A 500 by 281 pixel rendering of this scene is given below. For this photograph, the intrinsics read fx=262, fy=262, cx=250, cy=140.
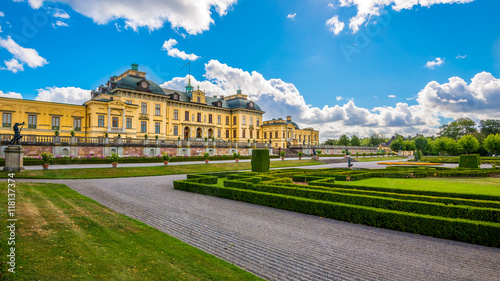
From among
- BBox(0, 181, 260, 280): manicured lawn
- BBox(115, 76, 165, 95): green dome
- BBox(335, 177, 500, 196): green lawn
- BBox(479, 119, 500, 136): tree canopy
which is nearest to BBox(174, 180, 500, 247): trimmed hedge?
BBox(0, 181, 260, 280): manicured lawn

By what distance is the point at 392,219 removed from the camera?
8.20m

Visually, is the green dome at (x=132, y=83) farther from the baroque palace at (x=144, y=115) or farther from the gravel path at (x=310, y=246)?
the gravel path at (x=310, y=246)

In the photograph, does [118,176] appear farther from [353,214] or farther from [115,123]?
[115,123]

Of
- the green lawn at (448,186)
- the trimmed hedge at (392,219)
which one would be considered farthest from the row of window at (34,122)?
the green lawn at (448,186)

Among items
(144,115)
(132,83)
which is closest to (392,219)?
(144,115)

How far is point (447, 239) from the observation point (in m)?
7.37

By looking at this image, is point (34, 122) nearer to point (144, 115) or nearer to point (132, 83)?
point (132, 83)

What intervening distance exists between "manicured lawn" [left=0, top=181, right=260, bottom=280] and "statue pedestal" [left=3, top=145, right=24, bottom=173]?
12.3 metres

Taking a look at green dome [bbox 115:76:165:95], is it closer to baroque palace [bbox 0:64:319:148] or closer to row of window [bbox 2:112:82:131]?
baroque palace [bbox 0:64:319:148]

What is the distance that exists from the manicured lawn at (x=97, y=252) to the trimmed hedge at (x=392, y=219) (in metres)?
5.20

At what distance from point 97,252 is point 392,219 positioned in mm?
8053

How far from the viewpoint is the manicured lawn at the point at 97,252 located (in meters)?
4.29

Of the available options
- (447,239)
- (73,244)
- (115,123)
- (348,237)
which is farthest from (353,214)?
(115,123)

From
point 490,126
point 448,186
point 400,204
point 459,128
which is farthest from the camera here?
point 459,128
